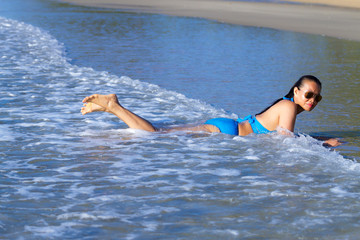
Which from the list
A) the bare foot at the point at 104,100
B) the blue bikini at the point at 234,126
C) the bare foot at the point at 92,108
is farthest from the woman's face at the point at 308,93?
the bare foot at the point at 92,108

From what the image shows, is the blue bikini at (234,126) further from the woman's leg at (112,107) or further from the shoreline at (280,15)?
the shoreline at (280,15)

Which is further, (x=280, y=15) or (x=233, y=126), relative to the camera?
(x=280, y=15)

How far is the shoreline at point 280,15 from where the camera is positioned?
1841 cm

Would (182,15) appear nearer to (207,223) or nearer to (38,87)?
(38,87)

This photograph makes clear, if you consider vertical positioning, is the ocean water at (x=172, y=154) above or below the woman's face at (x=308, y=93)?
below

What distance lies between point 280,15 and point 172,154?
1895 cm

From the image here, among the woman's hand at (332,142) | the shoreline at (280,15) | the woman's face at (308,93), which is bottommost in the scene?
the woman's hand at (332,142)

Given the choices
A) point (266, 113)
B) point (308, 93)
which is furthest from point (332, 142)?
point (266, 113)

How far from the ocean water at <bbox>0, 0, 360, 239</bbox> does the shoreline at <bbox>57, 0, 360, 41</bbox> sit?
226 inches

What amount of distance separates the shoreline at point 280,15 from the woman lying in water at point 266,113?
10.5 m

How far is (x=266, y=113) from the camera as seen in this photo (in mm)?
6082

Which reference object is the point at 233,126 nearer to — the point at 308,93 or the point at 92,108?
the point at 308,93

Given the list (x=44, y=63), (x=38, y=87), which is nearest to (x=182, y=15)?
(x=44, y=63)

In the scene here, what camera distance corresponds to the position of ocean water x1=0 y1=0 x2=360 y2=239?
4.01 m
